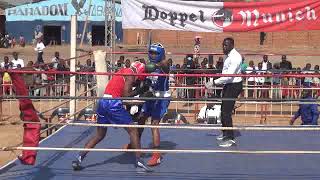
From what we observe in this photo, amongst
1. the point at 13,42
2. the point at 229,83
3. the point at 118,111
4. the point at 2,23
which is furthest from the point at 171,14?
the point at 2,23

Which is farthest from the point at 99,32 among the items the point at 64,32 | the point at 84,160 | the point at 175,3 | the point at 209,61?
the point at 84,160

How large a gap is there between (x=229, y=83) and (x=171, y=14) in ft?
12.0

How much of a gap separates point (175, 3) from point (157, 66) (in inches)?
180

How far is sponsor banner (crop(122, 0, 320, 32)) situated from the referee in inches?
128

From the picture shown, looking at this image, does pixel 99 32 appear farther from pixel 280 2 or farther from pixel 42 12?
pixel 280 2

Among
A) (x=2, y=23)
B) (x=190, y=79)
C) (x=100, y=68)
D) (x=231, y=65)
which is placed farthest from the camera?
(x=2, y=23)

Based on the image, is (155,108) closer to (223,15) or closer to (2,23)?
(223,15)

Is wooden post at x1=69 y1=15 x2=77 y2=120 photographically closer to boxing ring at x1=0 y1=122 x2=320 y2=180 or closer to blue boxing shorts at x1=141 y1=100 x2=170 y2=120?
boxing ring at x1=0 y1=122 x2=320 y2=180

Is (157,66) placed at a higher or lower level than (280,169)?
higher

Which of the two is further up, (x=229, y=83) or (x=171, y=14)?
(x=171, y=14)

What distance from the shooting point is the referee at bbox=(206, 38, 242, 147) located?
7.20m

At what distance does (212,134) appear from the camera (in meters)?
8.66

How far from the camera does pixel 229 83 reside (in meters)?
7.34

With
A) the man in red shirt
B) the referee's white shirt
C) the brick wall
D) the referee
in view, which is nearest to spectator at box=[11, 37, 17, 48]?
the brick wall
